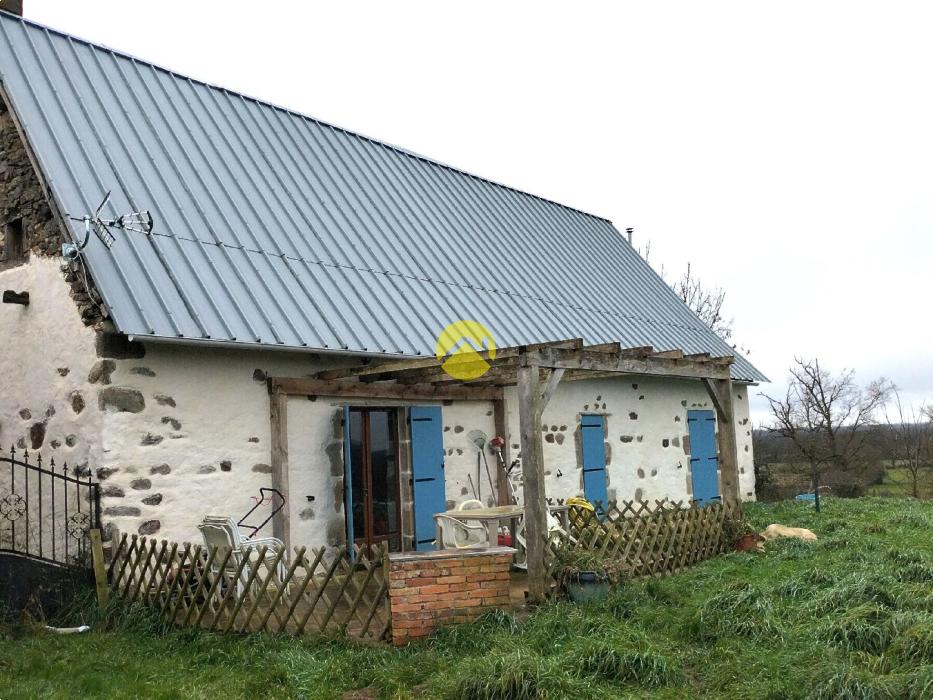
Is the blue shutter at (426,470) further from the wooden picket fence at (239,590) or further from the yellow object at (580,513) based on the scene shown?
the wooden picket fence at (239,590)

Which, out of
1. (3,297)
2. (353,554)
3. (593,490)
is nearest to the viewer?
(3,297)

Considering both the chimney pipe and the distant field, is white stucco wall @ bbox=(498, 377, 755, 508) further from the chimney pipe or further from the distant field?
the distant field

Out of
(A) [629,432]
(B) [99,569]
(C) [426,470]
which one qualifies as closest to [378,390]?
(C) [426,470]

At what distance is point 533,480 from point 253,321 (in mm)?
2968

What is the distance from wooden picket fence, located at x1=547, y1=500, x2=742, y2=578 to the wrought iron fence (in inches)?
153

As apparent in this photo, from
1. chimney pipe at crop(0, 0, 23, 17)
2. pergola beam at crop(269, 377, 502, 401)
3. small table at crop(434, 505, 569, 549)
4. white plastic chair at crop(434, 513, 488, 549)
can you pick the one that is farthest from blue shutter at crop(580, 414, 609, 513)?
chimney pipe at crop(0, 0, 23, 17)

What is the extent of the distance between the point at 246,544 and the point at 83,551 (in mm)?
Result: 1435

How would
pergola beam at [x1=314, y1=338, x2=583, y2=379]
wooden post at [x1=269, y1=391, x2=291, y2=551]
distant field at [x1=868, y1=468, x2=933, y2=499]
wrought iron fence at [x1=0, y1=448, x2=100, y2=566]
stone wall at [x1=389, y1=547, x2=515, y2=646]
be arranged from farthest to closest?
distant field at [x1=868, y1=468, x2=933, y2=499]
wooden post at [x1=269, y1=391, x2=291, y2=551]
pergola beam at [x1=314, y1=338, x2=583, y2=379]
wrought iron fence at [x1=0, y1=448, x2=100, y2=566]
stone wall at [x1=389, y1=547, x2=515, y2=646]

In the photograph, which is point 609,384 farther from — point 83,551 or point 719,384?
point 83,551

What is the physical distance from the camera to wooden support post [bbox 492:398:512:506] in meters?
10.3

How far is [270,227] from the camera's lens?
30.6ft

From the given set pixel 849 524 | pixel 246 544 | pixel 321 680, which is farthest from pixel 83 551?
pixel 849 524

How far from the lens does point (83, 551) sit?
23.1 ft

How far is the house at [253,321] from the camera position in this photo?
7.25 meters
